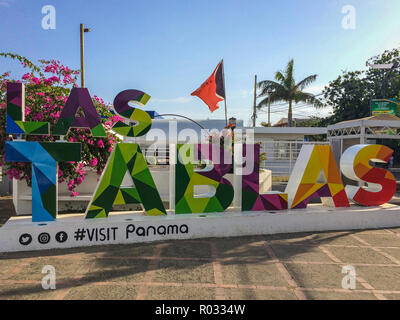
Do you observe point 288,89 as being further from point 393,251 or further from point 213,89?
point 393,251

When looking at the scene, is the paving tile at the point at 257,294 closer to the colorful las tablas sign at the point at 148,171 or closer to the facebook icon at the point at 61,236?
the colorful las tablas sign at the point at 148,171

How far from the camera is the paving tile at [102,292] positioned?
12.7ft

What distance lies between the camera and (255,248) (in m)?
5.84

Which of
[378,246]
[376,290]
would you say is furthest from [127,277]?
[378,246]

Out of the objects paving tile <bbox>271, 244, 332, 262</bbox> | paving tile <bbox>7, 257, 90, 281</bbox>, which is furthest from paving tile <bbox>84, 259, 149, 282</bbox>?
paving tile <bbox>271, 244, 332, 262</bbox>

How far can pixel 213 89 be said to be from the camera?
11.6 metres

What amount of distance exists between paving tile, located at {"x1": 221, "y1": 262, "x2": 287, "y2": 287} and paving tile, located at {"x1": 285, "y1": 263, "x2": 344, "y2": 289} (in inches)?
9.5

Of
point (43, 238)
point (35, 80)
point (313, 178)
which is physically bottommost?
point (43, 238)

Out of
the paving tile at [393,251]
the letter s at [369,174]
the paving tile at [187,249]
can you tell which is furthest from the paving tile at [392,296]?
the letter s at [369,174]

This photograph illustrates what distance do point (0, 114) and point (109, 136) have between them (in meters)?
2.63

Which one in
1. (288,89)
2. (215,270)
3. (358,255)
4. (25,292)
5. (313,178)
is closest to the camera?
A: (25,292)

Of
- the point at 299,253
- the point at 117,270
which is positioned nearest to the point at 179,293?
the point at 117,270

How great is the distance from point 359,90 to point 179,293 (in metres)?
32.2

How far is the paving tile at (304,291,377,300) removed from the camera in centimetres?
393
